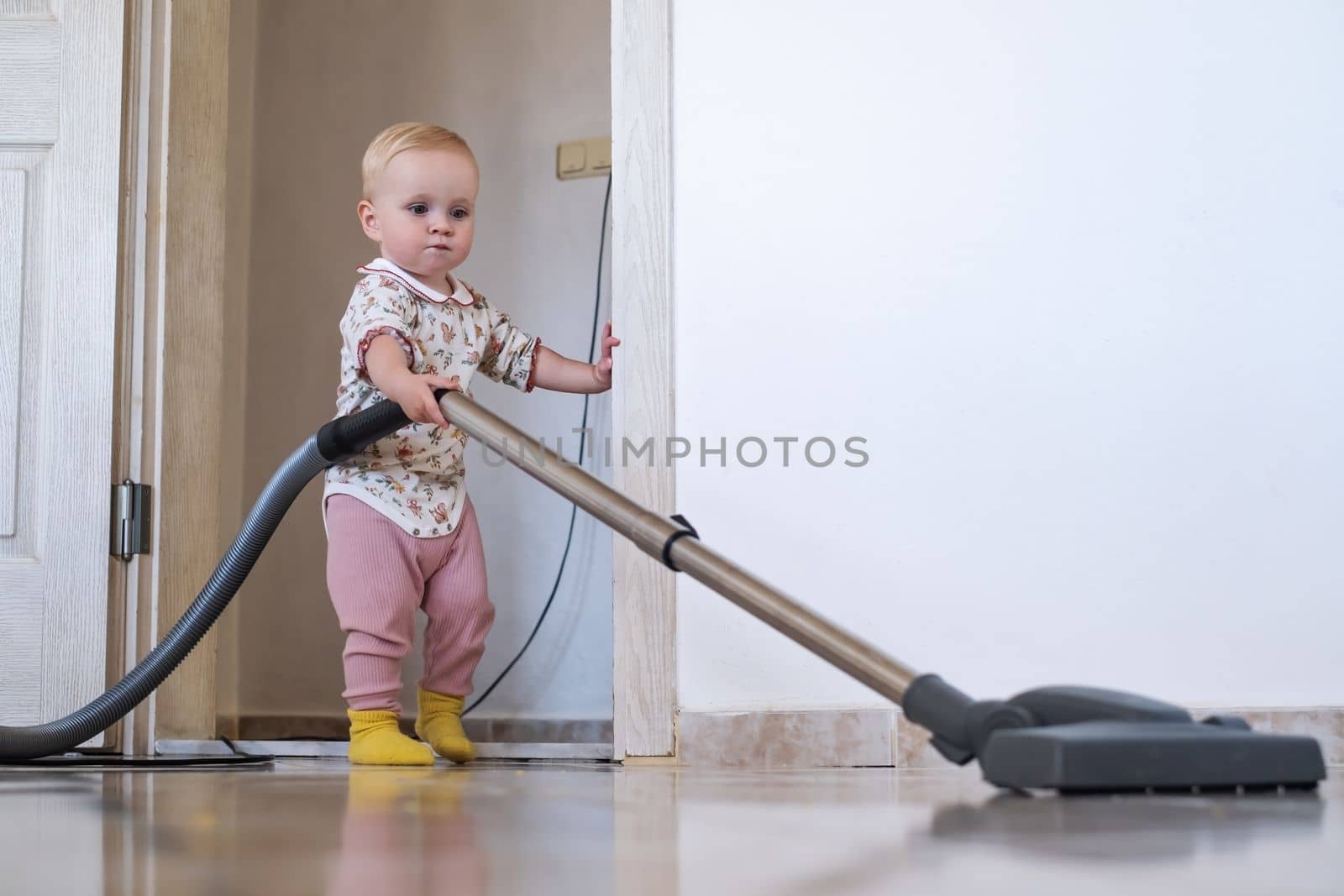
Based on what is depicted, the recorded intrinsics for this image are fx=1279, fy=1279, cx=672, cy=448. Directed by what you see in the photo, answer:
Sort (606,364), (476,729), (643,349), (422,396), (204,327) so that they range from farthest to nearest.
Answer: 1. (476,729)
2. (204,327)
3. (606,364)
4. (643,349)
5. (422,396)

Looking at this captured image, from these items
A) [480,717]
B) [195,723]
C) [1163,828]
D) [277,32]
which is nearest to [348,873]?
[1163,828]

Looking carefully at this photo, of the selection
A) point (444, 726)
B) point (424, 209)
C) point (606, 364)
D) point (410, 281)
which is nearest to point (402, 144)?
point (424, 209)

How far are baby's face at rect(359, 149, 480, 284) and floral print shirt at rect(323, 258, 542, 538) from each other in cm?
4

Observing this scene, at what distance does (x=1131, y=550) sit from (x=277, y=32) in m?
2.24

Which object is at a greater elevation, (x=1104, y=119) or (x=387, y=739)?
(x=1104, y=119)

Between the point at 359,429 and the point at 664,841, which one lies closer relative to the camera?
the point at 664,841

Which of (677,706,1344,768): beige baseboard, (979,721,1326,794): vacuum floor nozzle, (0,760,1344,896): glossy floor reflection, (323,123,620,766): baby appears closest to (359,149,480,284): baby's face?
(323,123,620,766): baby

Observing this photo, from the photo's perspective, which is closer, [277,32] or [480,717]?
[480,717]

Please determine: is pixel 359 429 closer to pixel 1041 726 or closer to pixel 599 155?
pixel 1041 726

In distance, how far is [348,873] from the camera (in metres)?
0.50

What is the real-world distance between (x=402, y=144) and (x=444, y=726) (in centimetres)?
84

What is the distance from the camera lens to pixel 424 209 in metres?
1.88

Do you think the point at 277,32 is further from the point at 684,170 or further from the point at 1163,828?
the point at 1163,828

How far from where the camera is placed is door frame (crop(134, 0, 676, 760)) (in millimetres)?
1651
